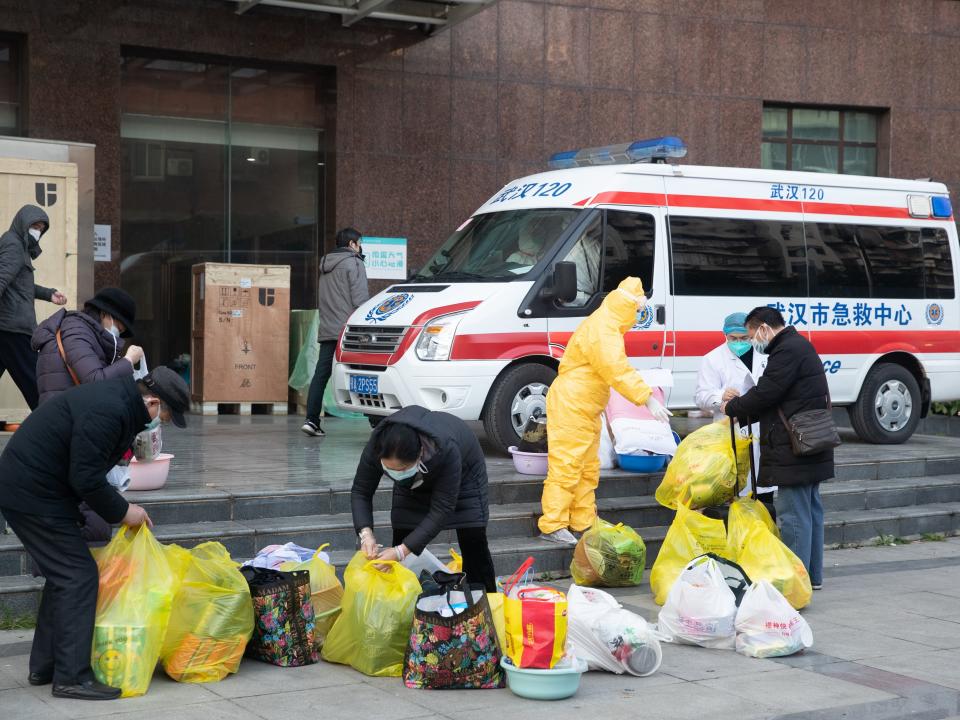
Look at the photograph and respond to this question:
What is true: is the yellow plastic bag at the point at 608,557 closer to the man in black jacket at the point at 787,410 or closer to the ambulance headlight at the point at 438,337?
the man in black jacket at the point at 787,410

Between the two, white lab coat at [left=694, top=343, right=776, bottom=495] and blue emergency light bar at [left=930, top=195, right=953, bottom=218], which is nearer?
white lab coat at [left=694, top=343, right=776, bottom=495]

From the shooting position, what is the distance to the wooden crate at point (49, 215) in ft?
36.4

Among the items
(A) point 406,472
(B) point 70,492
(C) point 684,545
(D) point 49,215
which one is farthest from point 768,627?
(D) point 49,215

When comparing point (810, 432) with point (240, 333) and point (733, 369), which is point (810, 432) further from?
point (240, 333)

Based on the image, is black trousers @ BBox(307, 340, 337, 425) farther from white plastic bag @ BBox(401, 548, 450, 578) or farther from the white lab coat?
white plastic bag @ BBox(401, 548, 450, 578)

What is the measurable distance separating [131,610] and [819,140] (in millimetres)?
14316

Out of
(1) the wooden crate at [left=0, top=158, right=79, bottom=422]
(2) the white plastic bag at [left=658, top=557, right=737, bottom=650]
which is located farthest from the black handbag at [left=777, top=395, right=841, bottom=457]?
(1) the wooden crate at [left=0, top=158, right=79, bottom=422]

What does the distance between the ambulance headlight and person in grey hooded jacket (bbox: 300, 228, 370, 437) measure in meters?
2.12

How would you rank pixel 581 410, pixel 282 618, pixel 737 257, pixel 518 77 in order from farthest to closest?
pixel 518 77
pixel 737 257
pixel 581 410
pixel 282 618

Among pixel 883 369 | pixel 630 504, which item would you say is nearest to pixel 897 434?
pixel 883 369

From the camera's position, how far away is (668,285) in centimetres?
1067

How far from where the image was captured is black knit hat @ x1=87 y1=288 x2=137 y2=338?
22.3ft

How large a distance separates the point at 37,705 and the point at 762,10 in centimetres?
1423

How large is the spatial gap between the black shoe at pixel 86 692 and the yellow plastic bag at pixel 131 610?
62mm
